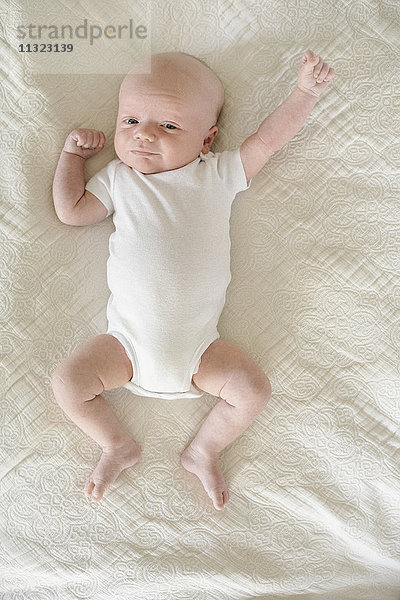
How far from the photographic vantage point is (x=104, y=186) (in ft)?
4.60

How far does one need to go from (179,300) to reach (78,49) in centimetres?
67

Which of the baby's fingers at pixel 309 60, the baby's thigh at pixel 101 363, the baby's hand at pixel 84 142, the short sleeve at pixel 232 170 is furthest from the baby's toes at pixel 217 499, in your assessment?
the baby's fingers at pixel 309 60

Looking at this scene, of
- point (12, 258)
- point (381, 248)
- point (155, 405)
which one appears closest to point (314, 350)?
point (381, 248)

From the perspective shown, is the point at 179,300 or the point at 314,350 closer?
the point at 179,300

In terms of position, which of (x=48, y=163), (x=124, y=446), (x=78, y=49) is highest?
(x=78, y=49)

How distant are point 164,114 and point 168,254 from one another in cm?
31

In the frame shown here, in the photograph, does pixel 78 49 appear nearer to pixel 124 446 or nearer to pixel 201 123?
pixel 201 123

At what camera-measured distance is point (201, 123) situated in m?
1.38

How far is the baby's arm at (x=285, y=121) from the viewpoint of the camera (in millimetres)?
1323

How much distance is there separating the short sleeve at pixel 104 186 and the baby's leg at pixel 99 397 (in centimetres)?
31

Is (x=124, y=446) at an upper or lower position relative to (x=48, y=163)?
lower

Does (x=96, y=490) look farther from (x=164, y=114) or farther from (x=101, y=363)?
(x=164, y=114)

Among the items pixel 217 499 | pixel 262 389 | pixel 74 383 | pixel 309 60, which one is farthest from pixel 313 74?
pixel 217 499

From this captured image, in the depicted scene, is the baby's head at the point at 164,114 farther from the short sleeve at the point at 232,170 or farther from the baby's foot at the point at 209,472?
the baby's foot at the point at 209,472
